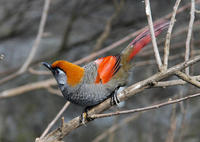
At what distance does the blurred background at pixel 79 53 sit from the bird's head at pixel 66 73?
2.04 metres

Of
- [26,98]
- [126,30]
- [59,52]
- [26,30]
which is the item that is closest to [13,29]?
[26,30]

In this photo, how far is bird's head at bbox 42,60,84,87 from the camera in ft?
7.09

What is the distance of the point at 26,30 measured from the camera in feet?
14.9

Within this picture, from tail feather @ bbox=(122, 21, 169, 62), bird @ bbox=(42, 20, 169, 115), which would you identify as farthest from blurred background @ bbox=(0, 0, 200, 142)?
tail feather @ bbox=(122, 21, 169, 62)

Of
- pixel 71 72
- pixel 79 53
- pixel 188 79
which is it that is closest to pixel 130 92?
pixel 188 79

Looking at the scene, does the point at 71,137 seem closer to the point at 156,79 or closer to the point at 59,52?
the point at 59,52

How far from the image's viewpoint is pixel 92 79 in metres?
2.25

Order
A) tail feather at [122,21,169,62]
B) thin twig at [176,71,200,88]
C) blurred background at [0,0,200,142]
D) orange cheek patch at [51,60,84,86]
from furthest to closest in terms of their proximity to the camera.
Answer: blurred background at [0,0,200,142] → orange cheek patch at [51,60,84,86] → tail feather at [122,21,169,62] → thin twig at [176,71,200,88]

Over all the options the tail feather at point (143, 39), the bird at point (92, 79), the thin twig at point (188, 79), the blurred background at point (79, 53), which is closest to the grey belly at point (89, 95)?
the bird at point (92, 79)

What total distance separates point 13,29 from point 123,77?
2.73 metres

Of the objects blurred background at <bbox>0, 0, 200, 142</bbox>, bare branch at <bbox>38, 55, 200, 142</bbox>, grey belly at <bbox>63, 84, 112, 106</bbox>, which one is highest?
blurred background at <bbox>0, 0, 200, 142</bbox>

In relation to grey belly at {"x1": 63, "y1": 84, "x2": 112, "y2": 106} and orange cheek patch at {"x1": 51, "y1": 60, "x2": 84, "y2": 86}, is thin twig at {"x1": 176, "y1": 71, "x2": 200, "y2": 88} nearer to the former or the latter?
grey belly at {"x1": 63, "y1": 84, "x2": 112, "y2": 106}

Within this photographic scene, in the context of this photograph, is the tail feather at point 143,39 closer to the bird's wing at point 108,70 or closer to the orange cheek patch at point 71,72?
the bird's wing at point 108,70

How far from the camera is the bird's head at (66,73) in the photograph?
2.16 m
